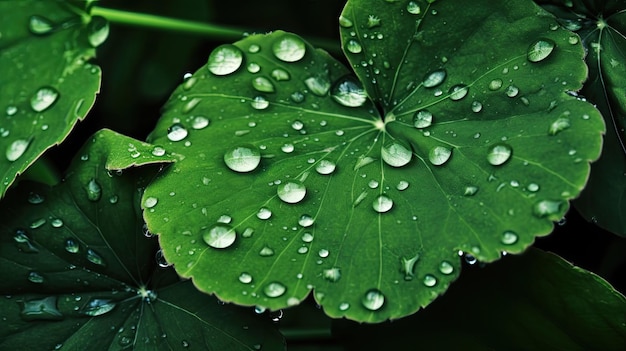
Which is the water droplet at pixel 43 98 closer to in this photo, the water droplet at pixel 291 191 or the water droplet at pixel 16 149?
the water droplet at pixel 16 149

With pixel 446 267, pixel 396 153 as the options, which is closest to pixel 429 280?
pixel 446 267

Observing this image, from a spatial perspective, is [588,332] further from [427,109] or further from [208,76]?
[208,76]

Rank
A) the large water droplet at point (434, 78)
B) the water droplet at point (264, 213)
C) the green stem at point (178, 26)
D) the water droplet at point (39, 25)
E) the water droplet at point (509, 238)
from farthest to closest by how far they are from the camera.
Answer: the green stem at point (178, 26), the water droplet at point (39, 25), the large water droplet at point (434, 78), the water droplet at point (264, 213), the water droplet at point (509, 238)

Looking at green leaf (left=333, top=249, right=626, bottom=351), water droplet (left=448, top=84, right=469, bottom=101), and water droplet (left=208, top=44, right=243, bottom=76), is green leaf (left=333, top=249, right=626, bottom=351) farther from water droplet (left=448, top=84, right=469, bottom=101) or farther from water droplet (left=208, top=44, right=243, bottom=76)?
water droplet (left=208, top=44, right=243, bottom=76)

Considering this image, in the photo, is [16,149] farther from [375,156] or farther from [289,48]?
[375,156]

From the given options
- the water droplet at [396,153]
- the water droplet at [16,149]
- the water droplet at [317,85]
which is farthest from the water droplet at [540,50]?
the water droplet at [16,149]

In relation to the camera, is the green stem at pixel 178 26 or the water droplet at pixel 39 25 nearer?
the water droplet at pixel 39 25

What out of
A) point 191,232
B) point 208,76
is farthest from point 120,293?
point 208,76
